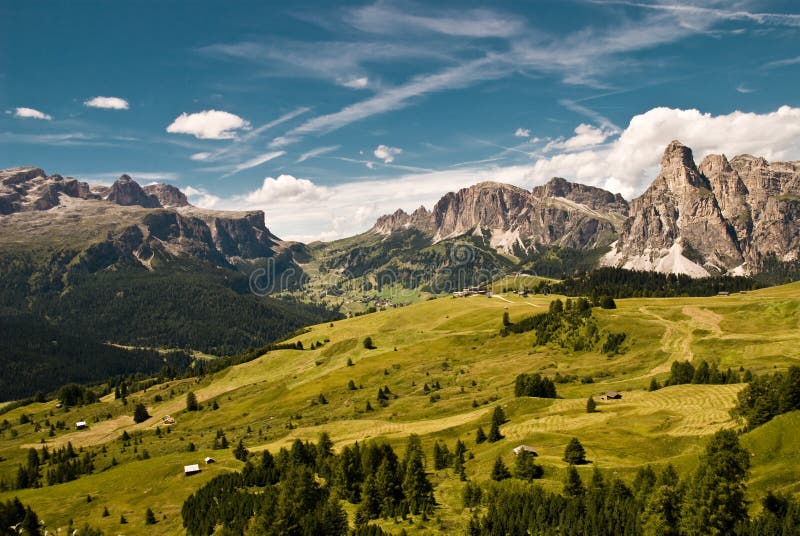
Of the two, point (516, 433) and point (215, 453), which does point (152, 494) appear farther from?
point (516, 433)

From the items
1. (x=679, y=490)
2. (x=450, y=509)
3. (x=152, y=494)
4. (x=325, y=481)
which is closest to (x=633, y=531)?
(x=679, y=490)

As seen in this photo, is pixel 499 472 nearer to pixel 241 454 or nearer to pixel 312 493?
pixel 312 493

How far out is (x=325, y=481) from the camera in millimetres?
120000

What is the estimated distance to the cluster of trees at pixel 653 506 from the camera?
68.5 m

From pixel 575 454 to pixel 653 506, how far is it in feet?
92.0

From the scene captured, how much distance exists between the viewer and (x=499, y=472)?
3962 inches

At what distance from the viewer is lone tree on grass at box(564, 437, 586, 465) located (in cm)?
10081

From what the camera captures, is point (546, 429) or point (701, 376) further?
point (701, 376)

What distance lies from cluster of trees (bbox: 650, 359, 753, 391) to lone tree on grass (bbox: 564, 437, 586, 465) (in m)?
Answer: 55.6

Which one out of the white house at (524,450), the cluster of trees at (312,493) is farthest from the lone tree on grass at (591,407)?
the cluster of trees at (312,493)

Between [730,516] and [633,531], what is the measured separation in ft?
41.6

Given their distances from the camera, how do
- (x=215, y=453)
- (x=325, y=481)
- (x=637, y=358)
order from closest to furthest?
1. (x=325, y=481)
2. (x=215, y=453)
3. (x=637, y=358)

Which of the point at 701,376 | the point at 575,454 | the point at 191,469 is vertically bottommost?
the point at 191,469

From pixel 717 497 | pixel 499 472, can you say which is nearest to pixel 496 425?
pixel 499 472
